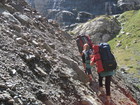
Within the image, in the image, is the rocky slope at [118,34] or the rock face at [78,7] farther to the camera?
the rock face at [78,7]

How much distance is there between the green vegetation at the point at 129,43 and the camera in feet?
211

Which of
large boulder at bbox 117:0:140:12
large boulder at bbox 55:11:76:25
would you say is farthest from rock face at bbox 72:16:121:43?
large boulder at bbox 117:0:140:12

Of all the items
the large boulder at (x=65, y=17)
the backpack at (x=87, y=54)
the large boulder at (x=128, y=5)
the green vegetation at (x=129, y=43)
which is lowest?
the green vegetation at (x=129, y=43)

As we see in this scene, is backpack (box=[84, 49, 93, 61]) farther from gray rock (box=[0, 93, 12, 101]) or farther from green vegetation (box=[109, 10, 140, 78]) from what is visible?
green vegetation (box=[109, 10, 140, 78])

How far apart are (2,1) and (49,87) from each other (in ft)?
32.2

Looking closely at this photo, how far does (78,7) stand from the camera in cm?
15062

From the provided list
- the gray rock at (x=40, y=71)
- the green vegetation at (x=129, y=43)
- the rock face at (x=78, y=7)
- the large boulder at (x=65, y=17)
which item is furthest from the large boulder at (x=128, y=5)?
the gray rock at (x=40, y=71)

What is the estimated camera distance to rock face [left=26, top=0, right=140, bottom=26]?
13800cm

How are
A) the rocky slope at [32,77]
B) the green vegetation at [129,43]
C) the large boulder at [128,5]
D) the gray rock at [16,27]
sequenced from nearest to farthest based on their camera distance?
the rocky slope at [32,77]
the gray rock at [16,27]
the green vegetation at [129,43]
the large boulder at [128,5]

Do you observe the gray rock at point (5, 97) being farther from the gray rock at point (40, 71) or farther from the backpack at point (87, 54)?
the backpack at point (87, 54)

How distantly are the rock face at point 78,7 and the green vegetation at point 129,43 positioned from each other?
9.03 meters

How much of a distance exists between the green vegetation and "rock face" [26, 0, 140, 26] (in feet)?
29.6

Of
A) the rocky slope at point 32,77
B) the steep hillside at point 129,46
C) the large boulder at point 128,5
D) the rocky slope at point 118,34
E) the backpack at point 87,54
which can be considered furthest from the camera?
the large boulder at point 128,5

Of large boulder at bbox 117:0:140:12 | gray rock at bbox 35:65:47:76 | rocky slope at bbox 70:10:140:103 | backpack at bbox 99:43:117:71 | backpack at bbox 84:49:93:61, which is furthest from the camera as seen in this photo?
large boulder at bbox 117:0:140:12
